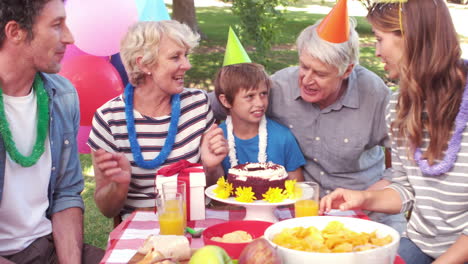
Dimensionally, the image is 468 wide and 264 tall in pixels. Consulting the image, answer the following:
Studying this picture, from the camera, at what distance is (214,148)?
3.07 m

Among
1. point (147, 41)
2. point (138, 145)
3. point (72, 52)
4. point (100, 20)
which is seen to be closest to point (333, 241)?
point (138, 145)

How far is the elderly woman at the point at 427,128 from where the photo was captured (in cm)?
250

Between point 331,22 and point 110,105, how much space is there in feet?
4.23

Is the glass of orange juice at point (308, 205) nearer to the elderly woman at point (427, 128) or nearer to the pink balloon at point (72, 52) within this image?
the elderly woman at point (427, 128)

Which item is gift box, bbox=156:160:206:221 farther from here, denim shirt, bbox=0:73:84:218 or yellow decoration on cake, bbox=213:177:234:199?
denim shirt, bbox=0:73:84:218

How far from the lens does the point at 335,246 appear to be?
6.29ft

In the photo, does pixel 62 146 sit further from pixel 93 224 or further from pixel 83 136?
pixel 93 224

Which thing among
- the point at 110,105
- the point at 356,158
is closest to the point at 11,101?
the point at 110,105

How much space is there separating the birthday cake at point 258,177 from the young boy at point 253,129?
62 cm

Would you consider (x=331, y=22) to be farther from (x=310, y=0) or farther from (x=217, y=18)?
(x=310, y=0)

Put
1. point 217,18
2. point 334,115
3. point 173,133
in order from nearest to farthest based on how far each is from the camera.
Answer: point 173,133, point 334,115, point 217,18

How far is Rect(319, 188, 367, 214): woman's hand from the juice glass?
23.5 inches

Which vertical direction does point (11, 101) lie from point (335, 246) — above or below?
above

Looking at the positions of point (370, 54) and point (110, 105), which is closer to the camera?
point (110, 105)
